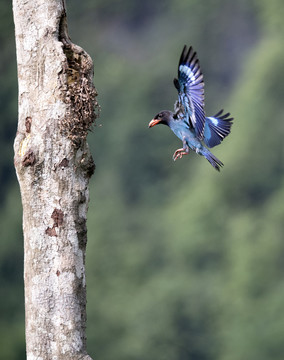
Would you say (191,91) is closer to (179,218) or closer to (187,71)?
→ (187,71)

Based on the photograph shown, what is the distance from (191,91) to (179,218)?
25.1 m

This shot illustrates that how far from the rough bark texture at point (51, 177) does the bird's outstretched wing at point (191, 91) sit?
3.27 feet

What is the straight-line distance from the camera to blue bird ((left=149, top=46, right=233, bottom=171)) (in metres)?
7.23

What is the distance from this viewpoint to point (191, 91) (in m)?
7.41

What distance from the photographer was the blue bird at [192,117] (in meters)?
7.23

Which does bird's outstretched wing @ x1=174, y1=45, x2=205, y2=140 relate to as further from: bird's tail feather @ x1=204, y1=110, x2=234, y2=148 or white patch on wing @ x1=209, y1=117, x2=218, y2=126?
white patch on wing @ x1=209, y1=117, x2=218, y2=126

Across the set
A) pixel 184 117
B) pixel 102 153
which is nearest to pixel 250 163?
pixel 102 153

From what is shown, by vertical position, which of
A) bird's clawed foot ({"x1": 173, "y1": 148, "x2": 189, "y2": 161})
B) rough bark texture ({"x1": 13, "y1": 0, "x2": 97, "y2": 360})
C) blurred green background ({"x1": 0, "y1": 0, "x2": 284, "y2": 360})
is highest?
blurred green background ({"x1": 0, "y1": 0, "x2": 284, "y2": 360})

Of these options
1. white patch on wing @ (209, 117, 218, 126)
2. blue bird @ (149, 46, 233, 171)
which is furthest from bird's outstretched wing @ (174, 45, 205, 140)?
white patch on wing @ (209, 117, 218, 126)

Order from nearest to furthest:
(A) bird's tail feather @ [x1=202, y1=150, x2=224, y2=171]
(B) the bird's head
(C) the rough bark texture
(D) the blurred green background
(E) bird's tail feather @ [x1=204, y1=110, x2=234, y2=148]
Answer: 1. (C) the rough bark texture
2. (A) bird's tail feather @ [x1=202, y1=150, x2=224, y2=171]
3. (B) the bird's head
4. (E) bird's tail feather @ [x1=204, y1=110, x2=234, y2=148]
5. (D) the blurred green background

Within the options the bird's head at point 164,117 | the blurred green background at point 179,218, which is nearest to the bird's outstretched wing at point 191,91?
the bird's head at point 164,117

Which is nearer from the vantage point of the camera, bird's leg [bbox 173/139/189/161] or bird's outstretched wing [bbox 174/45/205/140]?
bird's outstretched wing [bbox 174/45/205/140]

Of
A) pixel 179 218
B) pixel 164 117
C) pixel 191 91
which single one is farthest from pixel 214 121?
pixel 179 218

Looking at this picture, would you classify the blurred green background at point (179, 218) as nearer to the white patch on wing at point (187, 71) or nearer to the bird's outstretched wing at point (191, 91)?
the bird's outstretched wing at point (191, 91)
